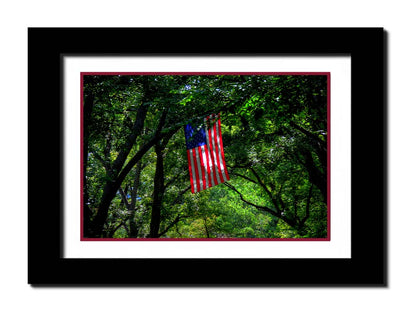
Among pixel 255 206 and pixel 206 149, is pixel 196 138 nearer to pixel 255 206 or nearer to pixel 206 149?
pixel 206 149

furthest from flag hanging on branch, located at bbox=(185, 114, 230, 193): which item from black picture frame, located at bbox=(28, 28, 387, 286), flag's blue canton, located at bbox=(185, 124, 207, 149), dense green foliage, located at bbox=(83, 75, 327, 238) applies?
black picture frame, located at bbox=(28, 28, 387, 286)

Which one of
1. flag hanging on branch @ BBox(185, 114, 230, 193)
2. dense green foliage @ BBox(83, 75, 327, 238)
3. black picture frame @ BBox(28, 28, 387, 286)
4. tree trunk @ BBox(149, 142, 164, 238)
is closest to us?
black picture frame @ BBox(28, 28, 387, 286)

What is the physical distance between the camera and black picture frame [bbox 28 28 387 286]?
124 inches

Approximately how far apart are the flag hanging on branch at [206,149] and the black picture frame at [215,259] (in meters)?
1.94

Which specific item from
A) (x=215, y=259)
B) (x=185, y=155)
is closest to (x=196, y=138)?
(x=215, y=259)

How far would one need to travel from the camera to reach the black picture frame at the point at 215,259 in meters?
3.16

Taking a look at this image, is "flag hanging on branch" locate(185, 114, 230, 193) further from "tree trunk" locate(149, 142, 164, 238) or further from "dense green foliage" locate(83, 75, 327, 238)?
"tree trunk" locate(149, 142, 164, 238)

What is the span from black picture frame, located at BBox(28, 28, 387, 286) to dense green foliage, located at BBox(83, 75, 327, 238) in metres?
0.50

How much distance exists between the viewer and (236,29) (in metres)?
3.20

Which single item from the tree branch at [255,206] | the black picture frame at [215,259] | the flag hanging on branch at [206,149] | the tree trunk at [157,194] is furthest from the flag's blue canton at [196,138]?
the tree branch at [255,206]

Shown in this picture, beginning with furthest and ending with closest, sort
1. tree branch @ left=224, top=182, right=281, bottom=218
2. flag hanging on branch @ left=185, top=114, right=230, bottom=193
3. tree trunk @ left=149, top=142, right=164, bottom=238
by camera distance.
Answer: tree branch @ left=224, top=182, right=281, bottom=218 → tree trunk @ left=149, top=142, right=164, bottom=238 → flag hanging on branch @ left=185, top=114, right=230, bottom=193

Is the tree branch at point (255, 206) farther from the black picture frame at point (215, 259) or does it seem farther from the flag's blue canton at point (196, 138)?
the black picture frame at point (215, 259)

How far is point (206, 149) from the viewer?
A: 5305 millimetres

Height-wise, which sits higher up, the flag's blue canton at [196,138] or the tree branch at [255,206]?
the flag's blue canton at [196,138]
